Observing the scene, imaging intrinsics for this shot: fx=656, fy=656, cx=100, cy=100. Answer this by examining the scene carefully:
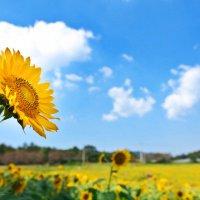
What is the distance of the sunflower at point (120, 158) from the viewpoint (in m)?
6.07

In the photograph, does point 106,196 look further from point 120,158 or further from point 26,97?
point 26,97

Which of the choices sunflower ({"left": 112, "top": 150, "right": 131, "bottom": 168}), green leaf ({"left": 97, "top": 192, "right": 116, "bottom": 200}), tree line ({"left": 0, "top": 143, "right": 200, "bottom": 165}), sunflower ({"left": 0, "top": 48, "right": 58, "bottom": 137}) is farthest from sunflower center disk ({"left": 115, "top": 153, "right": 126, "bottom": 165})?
tree line ({"left": 0, "top": 143, "right": 200, "bottom": 165})

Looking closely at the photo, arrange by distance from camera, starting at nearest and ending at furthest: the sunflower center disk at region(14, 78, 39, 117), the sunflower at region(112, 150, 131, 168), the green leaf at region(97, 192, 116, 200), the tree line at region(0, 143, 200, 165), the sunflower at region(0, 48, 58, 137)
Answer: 1. the sunflower at region(0, 48, 58, 137)
2. the sunflower center disk at region(14, 78, 39, 117)
3. the green leaf at region(97, 192, 116, 200)
4. the sunflower at region(112, 150, 131, 168)
5. the tree line at region(0, 143, 200, 165)

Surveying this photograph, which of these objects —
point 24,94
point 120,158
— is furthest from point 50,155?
point 24,94

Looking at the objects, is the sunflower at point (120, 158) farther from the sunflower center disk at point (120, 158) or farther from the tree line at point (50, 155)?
the tree line at point (50, 155)

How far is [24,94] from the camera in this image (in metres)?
2.31

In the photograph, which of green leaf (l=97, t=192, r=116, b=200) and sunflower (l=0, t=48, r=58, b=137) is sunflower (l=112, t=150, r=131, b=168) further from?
sunflower (l=0, t=48, r=58, b=137)

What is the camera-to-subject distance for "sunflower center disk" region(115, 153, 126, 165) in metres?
6.07

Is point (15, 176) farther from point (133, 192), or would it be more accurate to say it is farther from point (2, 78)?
point (2, 78)

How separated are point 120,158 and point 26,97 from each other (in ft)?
12.7

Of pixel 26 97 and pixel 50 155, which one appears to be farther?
pixel 50 155

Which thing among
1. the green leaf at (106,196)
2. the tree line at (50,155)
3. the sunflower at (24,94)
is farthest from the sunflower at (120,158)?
the tree line at (50,155)

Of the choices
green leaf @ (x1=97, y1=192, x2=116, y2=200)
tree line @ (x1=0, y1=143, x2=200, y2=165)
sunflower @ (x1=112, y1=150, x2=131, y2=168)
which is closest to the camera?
green leaf @ (x1=97, y1=192, x2=116, y2=200)

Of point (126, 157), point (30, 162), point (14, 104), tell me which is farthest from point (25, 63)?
point (30, 162)
